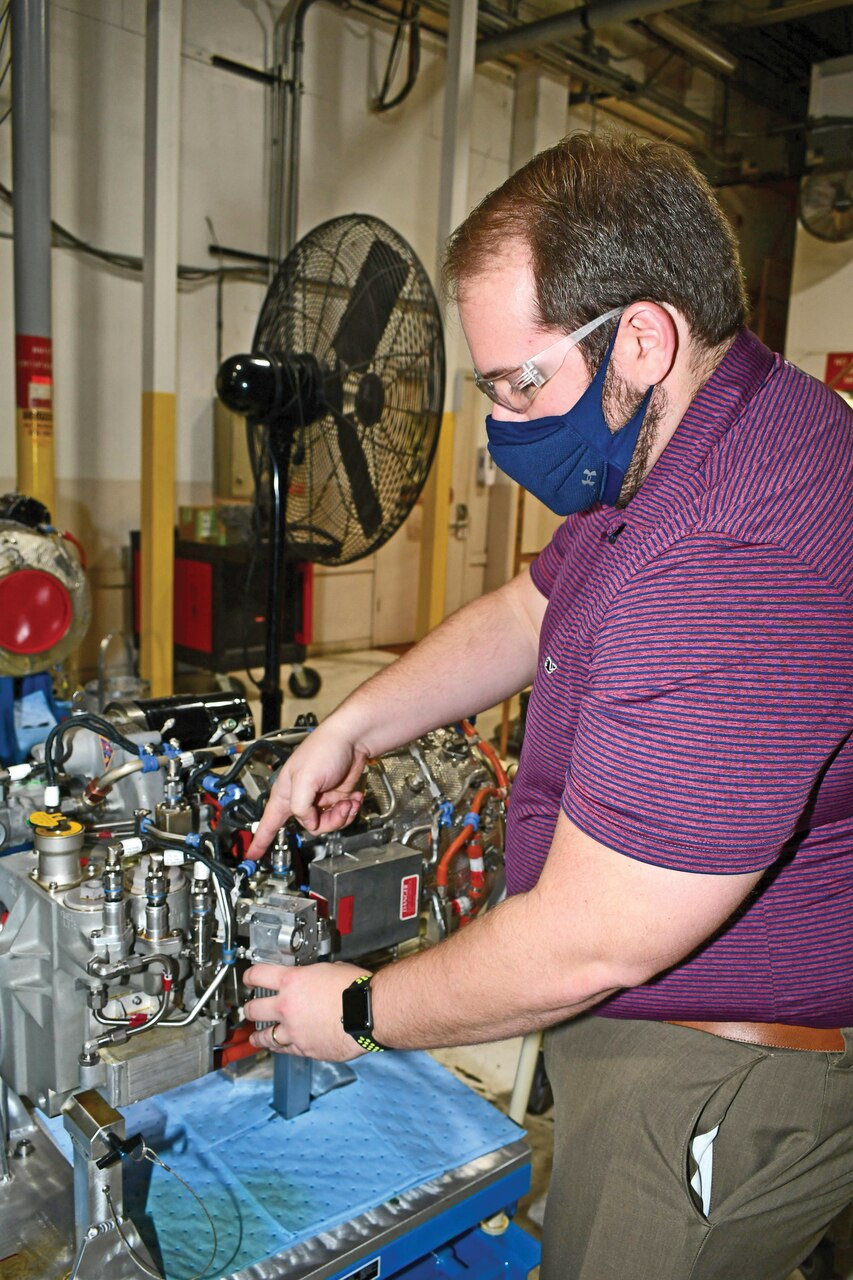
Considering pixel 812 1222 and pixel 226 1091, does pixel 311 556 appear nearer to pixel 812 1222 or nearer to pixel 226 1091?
pixel 226 1091

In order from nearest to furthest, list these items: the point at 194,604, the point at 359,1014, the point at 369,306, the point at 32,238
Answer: the point at 359,1014 → the point at 369,306 → the point at 32,238 → the point at 194,604

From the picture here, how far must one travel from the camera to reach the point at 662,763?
707 millimetres

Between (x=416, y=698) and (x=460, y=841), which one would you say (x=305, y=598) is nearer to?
(x=460, y=841)

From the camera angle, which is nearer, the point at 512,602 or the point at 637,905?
the point at 637,905

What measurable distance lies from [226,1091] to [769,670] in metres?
0.98

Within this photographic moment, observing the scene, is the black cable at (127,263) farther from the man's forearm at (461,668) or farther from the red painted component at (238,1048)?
the red painted component at (238,1048)

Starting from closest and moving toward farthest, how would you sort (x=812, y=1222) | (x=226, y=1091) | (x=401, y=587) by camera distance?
(x=812, y=1222)
(x=226, y=1091)
(x=401, y=587)

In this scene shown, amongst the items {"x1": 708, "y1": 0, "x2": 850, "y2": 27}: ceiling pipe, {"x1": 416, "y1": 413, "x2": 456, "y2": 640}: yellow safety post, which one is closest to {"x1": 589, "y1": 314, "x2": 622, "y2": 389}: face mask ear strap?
{"x1": 416, "y1": 413, "x2": 456, "y2": 640}: yellow safety post

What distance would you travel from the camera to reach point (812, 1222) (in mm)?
1008

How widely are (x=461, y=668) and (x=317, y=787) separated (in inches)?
10.3


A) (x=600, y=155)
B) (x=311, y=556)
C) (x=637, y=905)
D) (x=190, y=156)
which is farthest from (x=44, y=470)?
(x=637, y=905)

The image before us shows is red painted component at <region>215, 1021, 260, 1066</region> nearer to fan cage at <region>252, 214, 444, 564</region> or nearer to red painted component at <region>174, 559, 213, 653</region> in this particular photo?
fan cage at <region>252, 214, 444, 564</region>

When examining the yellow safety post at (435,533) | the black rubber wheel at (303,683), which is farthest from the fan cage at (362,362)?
the yellow safety post at (435,533)

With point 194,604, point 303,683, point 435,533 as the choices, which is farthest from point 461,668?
point 435,533
